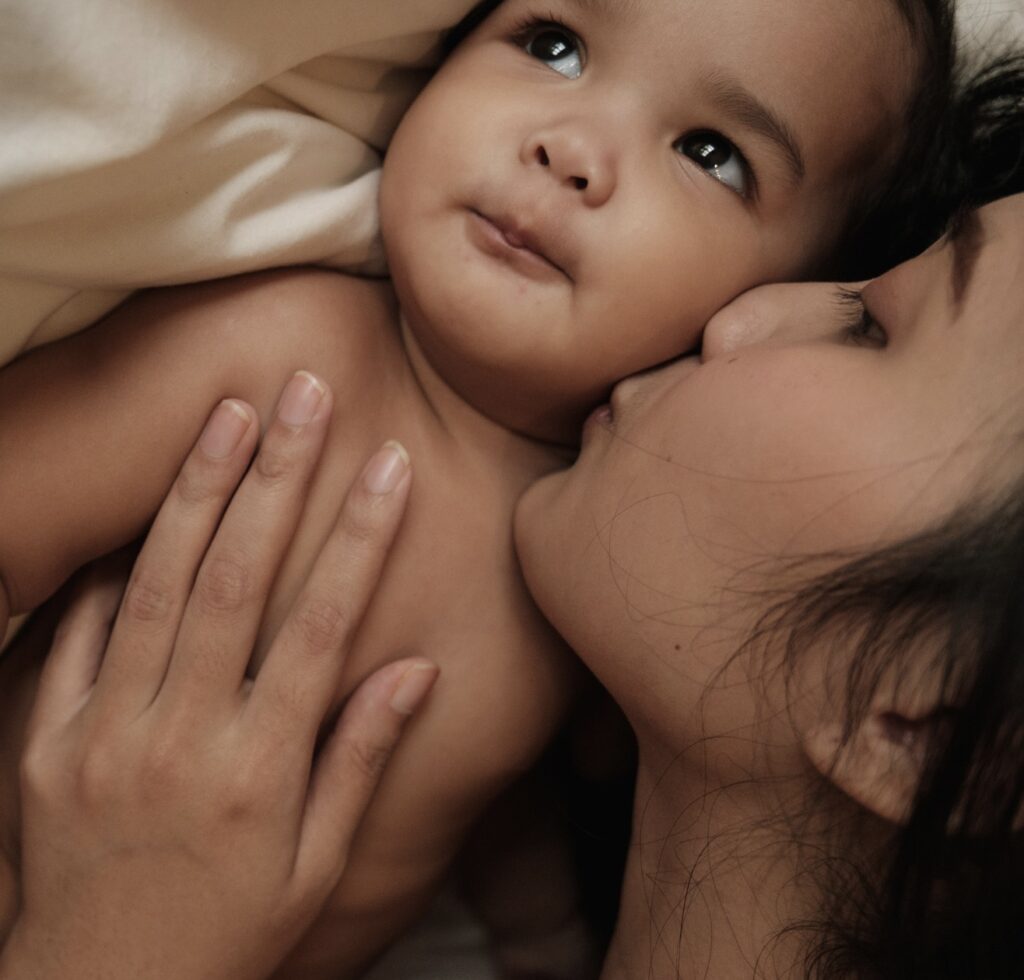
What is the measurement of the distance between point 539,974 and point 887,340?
2.97 feet

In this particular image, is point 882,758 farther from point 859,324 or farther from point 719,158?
point 719,158

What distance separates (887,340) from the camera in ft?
2.62

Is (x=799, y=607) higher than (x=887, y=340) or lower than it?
lower

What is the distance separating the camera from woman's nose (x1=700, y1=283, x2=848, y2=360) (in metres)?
0.87

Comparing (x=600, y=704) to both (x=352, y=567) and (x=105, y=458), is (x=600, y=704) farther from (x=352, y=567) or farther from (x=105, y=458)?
(x=105, y=458)

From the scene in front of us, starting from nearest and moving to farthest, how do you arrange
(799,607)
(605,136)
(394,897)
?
(799,607) → (605,136) → (394,897)

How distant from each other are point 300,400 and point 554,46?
14.6 inches

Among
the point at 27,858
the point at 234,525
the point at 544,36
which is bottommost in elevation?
the point at 27,858

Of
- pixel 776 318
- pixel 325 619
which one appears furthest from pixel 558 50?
pixel 325 619

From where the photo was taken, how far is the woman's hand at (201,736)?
89cm

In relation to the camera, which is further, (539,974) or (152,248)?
(539,974)

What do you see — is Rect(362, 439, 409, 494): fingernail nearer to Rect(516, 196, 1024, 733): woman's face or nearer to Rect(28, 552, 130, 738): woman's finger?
Rect(516, 196, 1024, 733): woman's face

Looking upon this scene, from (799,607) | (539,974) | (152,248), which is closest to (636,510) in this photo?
(799,607)

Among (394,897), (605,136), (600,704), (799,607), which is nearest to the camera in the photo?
(799,607)
